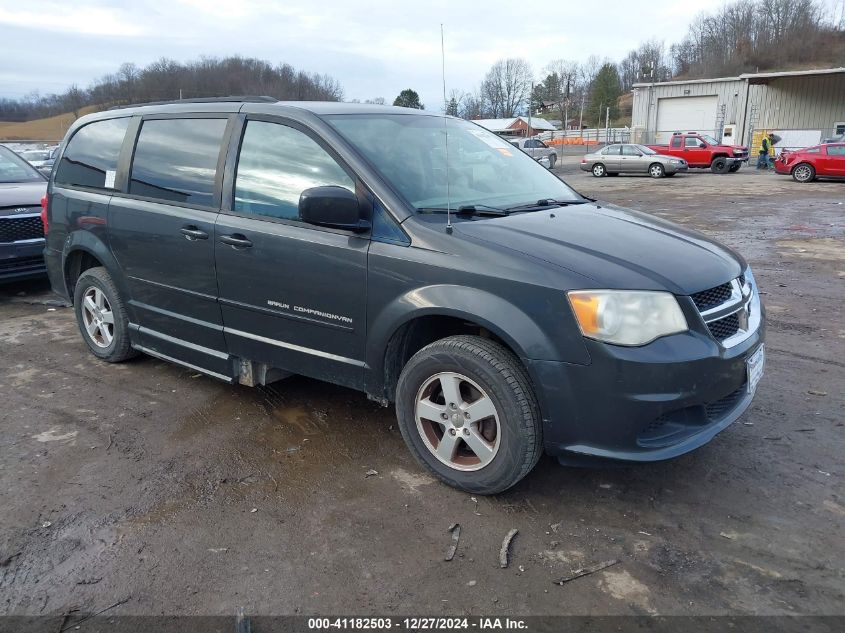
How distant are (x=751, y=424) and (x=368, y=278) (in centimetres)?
244

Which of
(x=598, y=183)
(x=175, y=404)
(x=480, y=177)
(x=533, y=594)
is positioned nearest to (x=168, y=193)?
(x=175, y=404)

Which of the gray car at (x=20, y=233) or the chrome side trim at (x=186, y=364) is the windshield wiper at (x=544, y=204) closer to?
the chrome side trim at (x=186, y=364)

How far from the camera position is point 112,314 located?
15.9ft

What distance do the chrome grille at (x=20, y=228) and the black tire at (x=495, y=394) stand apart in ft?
19.4

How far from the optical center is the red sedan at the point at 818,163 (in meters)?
23.3

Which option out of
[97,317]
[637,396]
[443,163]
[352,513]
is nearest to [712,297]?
[637,396]

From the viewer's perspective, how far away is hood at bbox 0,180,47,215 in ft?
23.6

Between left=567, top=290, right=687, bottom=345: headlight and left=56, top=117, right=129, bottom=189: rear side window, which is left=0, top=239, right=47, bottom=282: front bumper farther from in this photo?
left=567, top=290, right=687, bottom=345: headlight

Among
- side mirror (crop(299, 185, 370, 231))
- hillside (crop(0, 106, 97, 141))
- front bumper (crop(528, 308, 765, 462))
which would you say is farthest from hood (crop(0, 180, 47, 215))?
hillside (crop(0, 106, 97, 141))

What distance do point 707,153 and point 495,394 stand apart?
103 ft

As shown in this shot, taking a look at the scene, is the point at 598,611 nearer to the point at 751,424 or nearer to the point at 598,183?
the point at 751,424

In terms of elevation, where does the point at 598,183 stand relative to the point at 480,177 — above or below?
below

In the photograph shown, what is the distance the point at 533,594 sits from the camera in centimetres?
253

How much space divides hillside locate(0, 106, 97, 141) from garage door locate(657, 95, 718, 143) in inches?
1881
